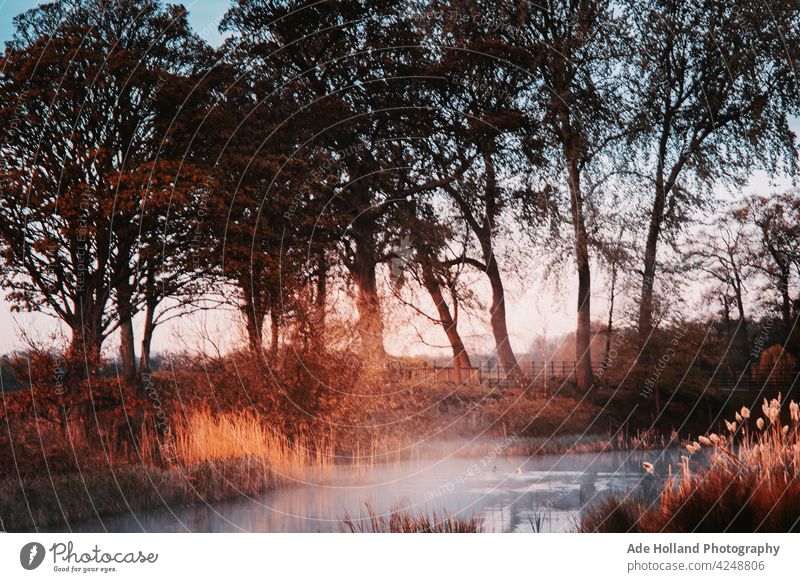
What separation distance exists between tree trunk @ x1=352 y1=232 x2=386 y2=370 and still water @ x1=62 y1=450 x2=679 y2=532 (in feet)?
6.02

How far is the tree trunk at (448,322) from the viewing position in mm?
10578

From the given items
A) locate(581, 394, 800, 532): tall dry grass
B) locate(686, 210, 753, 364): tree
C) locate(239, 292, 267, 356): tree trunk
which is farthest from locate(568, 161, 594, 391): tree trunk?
locate(239, 292, 267, 356): tree trunk

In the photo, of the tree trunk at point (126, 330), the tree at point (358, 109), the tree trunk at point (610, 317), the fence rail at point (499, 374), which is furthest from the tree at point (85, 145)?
the tree trunk at point (610, 317)

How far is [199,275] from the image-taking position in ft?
31.3

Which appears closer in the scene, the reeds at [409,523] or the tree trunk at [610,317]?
the reeds at [409,523]

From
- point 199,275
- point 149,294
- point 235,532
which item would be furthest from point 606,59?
point 235,532

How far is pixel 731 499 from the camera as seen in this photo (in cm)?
684

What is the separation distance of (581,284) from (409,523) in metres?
3.97

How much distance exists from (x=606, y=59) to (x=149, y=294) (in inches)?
237

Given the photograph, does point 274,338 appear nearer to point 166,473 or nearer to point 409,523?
point 166,473

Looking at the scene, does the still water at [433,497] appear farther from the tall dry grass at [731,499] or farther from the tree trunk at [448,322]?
the tree trunk at [448,322]

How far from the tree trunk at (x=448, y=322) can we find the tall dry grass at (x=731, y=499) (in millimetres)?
3815

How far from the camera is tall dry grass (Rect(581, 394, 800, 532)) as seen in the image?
676 cm

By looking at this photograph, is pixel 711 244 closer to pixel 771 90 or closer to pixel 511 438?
pixel 771 90
